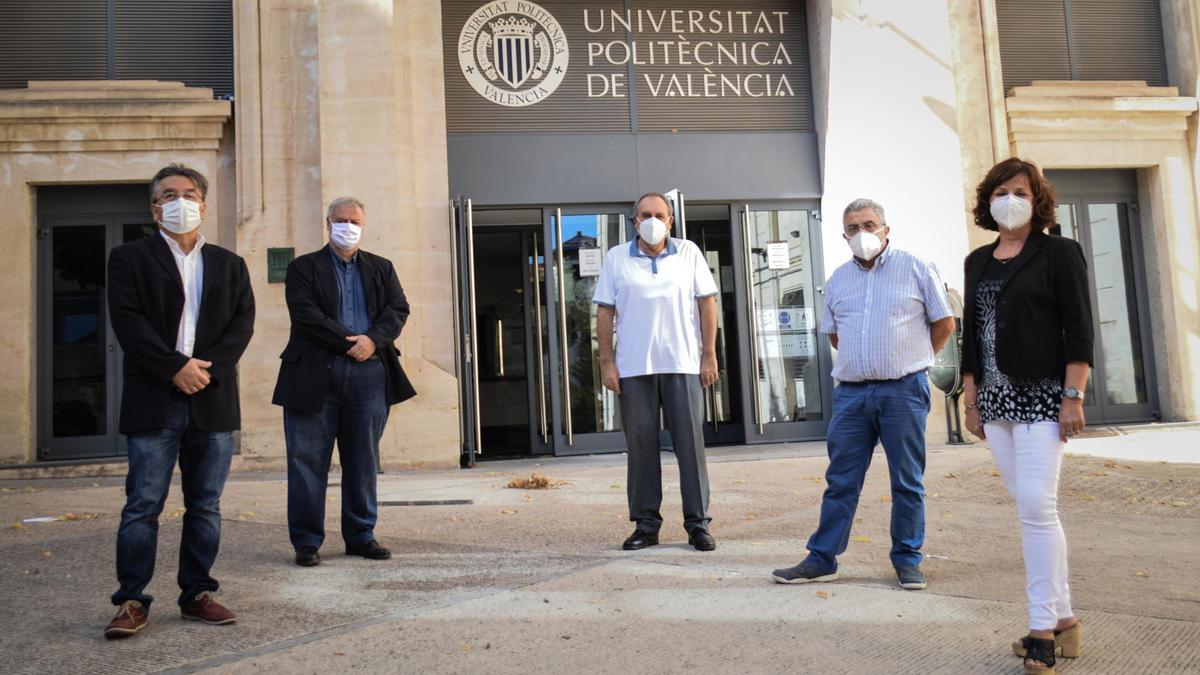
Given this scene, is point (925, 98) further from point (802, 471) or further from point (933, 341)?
point (933, 341)

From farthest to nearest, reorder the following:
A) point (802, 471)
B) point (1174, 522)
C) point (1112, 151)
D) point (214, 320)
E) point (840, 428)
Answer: point (1112, 151) → point (802, 471) → point (1174, 522) → point (840, 428) → point (214, 320)

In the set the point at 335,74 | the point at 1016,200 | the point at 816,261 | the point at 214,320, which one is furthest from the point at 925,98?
the point at 214,320

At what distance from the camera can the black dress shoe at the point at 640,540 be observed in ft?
16.6

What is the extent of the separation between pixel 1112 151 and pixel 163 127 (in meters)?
11.2

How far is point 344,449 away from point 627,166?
678 centimetres

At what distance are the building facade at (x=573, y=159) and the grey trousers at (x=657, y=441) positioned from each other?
5074 millimetres

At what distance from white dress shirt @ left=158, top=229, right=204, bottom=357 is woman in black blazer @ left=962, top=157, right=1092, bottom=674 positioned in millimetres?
3003

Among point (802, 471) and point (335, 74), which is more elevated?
point (335, 74)

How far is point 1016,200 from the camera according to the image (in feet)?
11.1

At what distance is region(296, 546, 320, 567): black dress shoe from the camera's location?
4785 millimetres

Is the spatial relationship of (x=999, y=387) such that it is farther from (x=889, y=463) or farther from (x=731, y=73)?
(x=731, y=73)

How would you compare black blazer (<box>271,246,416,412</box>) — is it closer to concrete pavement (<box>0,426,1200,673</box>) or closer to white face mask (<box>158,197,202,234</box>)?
concrete pavement (<box>0,426,1200,673</box>)

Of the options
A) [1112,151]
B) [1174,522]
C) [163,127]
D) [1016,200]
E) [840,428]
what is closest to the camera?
[1016,200]

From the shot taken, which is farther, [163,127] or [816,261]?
[816,261]
